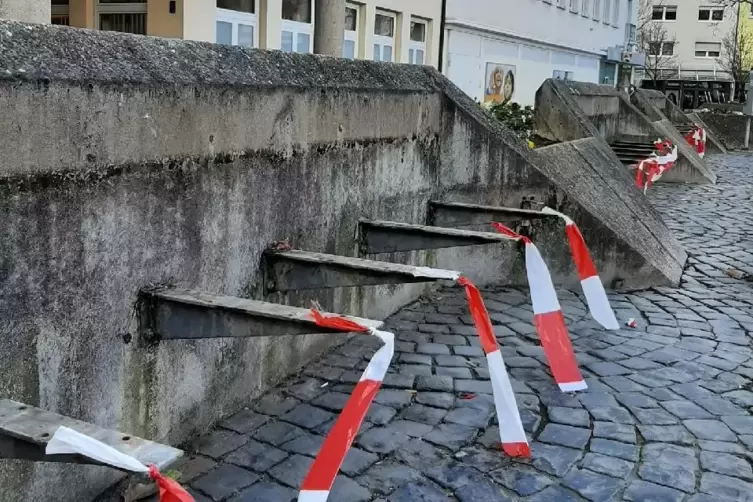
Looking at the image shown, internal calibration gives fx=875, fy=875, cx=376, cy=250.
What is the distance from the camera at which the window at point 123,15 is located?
15.4 metres

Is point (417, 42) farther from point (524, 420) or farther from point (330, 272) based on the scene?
point (524, 420)

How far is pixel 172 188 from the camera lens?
14.4 feet

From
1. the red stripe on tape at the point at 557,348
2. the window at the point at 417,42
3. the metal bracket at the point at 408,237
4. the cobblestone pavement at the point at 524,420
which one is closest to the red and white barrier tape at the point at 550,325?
the red stripe on tape at the point at 557,348

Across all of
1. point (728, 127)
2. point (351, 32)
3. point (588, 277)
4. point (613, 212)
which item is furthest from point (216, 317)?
point (728, 127)

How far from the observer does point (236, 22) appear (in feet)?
54.5

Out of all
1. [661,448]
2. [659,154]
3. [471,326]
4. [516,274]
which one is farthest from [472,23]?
[661,448]

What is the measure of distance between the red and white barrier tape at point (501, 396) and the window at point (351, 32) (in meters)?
16.6

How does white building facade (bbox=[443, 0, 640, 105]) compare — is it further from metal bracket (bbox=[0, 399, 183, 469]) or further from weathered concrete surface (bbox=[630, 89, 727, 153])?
metal bracket (bbox=[0, 399, 183, 469])

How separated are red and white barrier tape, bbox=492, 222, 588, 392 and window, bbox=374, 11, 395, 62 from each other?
16633 millimetres

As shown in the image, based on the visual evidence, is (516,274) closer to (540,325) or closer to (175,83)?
(540,325)

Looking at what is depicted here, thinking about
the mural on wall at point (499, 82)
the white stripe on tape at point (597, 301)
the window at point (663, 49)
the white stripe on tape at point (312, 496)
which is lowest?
the white stripe on tape at point (312, 496)

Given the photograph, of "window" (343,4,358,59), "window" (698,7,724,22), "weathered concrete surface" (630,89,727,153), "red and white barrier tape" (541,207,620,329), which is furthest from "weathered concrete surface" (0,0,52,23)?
"window" (698,7,724,22)

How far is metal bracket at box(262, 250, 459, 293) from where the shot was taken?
15.4 ft

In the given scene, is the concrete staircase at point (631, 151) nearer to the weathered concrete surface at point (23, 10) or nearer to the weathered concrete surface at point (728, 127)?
the weathered concrete surface at point (728, 127)
